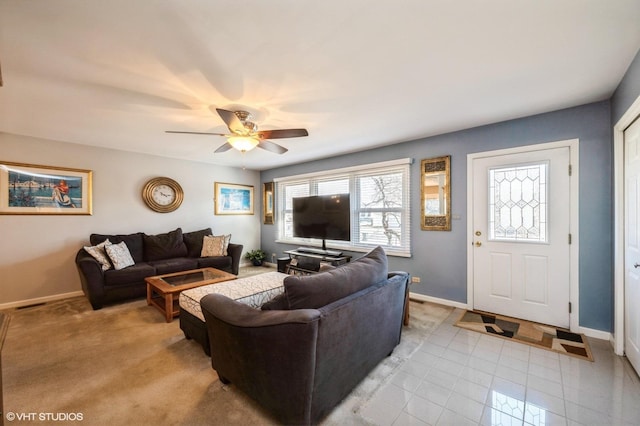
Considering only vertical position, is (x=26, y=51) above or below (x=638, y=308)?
above

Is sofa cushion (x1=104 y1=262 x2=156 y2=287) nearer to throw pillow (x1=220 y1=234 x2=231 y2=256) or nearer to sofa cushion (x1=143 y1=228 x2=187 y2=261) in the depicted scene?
sofa cushion (x1=143 y1=228 x2=187 y2=261)

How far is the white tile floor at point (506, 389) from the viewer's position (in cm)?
167

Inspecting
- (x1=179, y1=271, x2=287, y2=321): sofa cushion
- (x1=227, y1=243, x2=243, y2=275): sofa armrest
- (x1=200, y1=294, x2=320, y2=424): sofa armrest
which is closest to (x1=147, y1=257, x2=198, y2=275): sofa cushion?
(x1=227, y1=243, x2=243, y2=275): sofa armrest

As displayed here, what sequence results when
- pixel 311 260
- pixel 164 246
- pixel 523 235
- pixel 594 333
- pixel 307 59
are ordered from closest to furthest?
1. pixel 307 59
2. pixel 594 333
3. pixel 523 235
4. pixel 311 260
5. pixel 164 246

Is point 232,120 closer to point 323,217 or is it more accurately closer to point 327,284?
point 327,284

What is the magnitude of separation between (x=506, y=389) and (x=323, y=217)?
127 inches

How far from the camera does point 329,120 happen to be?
10.1ft

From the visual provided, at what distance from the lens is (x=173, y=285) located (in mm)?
3215

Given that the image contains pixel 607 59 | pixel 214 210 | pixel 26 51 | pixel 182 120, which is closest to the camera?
pixel 26 51

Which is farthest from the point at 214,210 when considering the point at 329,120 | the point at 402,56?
the point at 402,56

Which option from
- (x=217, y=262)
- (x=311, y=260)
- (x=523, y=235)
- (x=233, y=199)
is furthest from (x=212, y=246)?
(x=523, y=235)

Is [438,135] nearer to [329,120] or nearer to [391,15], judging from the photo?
[329,120]

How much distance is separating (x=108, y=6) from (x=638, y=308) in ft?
13.2

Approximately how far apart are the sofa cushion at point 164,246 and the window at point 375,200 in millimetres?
2411
